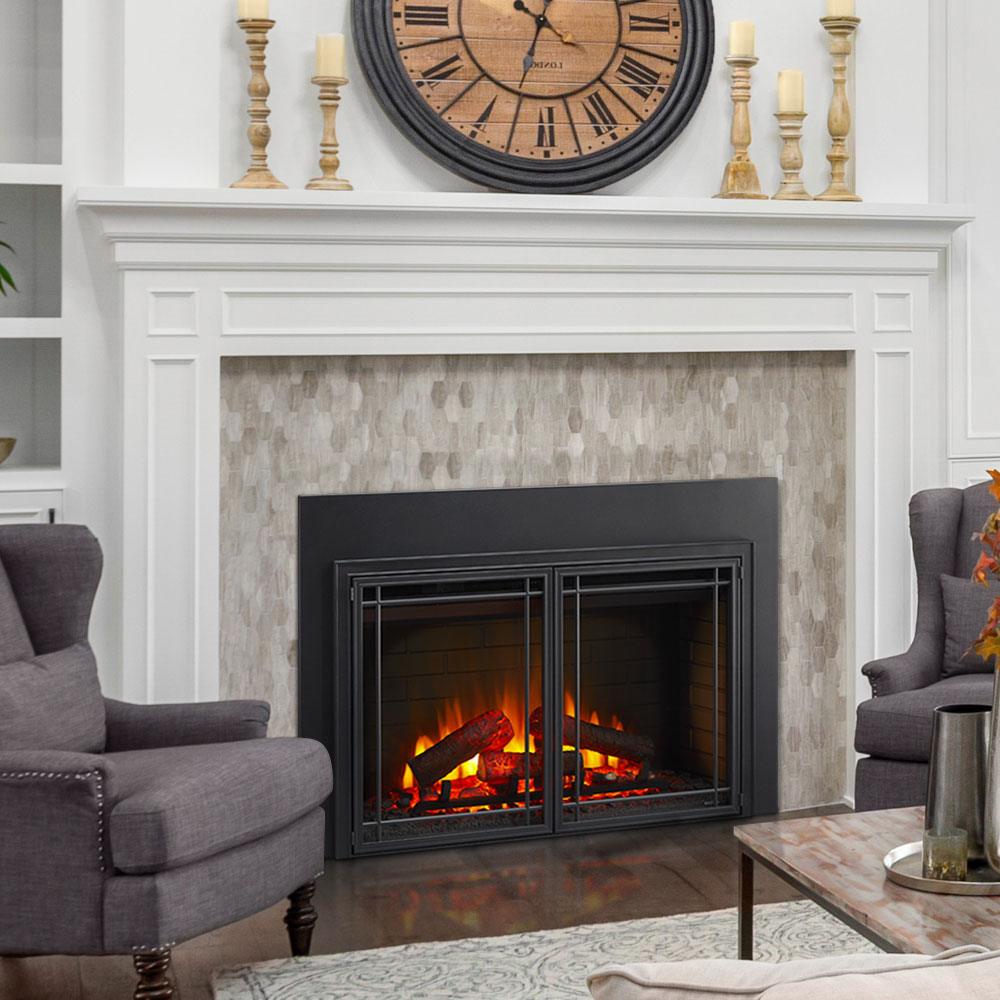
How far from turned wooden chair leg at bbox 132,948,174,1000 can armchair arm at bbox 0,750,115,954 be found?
97 millimetres

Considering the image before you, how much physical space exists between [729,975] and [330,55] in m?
3.07

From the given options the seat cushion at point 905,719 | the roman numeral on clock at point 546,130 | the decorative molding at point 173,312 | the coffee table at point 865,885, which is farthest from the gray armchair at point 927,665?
the decorative molding at point 173,312

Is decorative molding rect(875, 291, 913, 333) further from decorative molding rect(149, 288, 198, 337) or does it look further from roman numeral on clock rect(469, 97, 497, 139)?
decorative molding rect(149, 288, 198, 337)


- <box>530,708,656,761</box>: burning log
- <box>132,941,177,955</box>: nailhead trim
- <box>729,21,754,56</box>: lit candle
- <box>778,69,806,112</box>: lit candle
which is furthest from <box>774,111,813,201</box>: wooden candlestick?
<box>132,941,177,955</box>: nailhead trim

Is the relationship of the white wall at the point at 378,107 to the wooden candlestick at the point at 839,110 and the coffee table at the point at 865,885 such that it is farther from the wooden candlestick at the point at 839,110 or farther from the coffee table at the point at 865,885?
the coffee table at the point at 865,885

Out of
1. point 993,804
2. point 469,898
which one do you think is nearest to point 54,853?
point 469,898

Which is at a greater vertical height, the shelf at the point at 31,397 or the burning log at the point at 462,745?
the shelf at the point at 31,397

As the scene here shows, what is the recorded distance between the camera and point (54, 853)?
2535 mm

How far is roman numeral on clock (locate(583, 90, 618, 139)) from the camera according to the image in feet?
12.6

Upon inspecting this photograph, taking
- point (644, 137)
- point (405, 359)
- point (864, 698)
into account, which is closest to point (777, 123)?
point (644, 137)

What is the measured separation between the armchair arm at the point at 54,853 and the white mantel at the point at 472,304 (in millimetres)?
963

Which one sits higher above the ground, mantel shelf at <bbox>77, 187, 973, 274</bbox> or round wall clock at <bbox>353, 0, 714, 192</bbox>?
round wall clock at <bbox>353, 0, 714, 192</bbox>

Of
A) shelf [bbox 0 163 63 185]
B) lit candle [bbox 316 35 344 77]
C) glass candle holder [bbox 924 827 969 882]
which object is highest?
lit candle [bbox 316 35 344 77]

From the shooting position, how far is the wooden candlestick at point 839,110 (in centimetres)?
394
